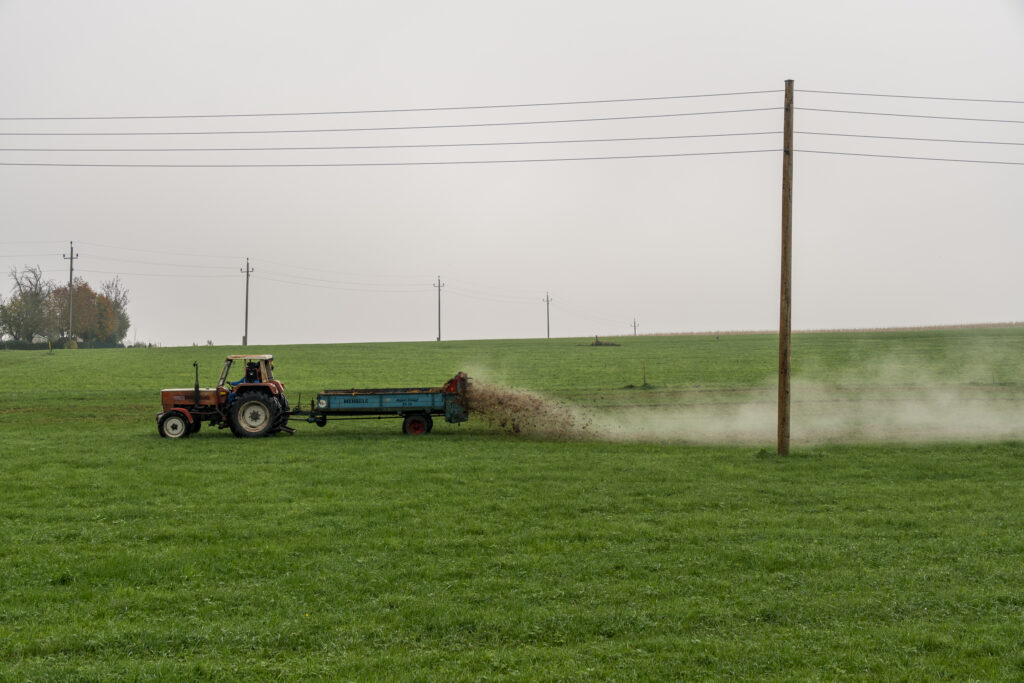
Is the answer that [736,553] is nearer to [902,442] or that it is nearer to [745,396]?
[902,442]

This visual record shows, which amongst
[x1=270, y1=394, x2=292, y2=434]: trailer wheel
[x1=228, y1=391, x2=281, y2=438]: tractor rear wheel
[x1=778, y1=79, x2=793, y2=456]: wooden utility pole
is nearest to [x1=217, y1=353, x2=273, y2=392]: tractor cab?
[x1=228, y1=391, x2=281, y2=438]: tractor rear wheel

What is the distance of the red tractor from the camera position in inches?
1023

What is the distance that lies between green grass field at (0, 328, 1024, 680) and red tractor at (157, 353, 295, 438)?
0.88m

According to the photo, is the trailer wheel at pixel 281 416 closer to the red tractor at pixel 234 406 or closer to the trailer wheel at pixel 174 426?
the red tractor at pixel 234 406

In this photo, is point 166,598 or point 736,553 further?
point 736,553

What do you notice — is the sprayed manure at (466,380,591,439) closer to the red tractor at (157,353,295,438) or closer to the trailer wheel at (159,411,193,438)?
the red tractor at (157,353,295,438)

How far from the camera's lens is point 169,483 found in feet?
59.1

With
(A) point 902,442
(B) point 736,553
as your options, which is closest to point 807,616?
(B) point 736,553

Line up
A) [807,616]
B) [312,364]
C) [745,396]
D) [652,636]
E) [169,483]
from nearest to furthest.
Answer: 1. [652,636]
2. [807,616]
3. [169,483]
4. [745,396]
5. [312,364]

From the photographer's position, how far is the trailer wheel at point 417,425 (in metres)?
27.0

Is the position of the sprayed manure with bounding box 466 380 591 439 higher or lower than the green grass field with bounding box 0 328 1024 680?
higher

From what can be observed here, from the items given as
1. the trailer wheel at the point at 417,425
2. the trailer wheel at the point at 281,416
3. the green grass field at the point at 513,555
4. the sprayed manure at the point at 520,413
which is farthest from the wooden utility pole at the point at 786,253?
the trailer wheel at the point at 281,416

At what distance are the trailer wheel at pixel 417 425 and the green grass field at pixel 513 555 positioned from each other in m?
0.62

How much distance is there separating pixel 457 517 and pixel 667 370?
40.4m
